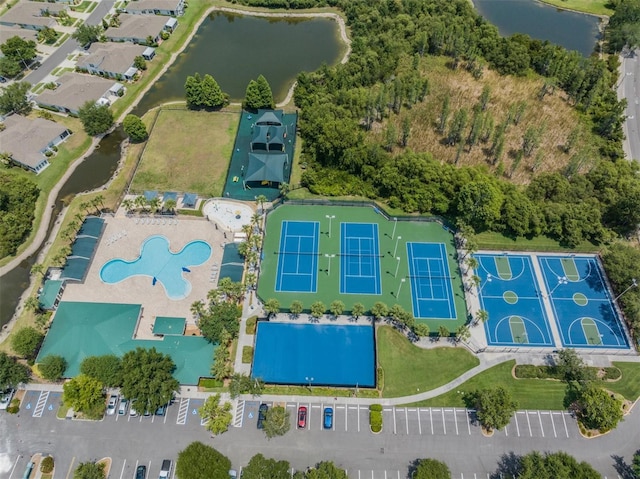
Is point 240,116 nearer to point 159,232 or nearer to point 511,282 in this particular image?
point 159,232

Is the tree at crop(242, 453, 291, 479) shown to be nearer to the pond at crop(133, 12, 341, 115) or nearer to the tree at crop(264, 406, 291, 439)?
the tree at crop(264, 406, 291, 439)

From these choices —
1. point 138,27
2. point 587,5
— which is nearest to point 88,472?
point 138,27

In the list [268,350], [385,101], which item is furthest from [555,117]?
[268,350]

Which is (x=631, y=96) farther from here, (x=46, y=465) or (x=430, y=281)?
(x=46, y=465)

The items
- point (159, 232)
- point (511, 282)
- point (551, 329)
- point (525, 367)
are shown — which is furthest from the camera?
point (159, 232)

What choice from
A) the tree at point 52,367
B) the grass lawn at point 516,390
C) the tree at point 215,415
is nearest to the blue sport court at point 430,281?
the grass lawn at point 516,390

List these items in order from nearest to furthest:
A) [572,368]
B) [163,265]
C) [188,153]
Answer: [572,368]
[163,265]
[188,153]
